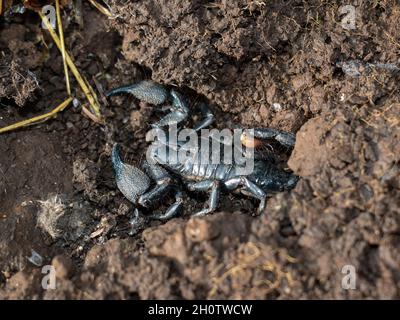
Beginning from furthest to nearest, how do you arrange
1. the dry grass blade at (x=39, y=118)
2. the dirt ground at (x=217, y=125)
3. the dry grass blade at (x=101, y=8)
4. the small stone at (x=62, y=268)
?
1. the dry grass blade at (x=101, y=8)
2. the dry grass blade at (x=39, y=118)
3. the small stone at (x=62, y=268)
4. the dirt ground at (x=217, y=125)

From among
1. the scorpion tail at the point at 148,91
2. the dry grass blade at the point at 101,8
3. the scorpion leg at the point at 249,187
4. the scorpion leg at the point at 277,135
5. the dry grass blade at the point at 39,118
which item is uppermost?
the dry grass blade at the point at 101,8

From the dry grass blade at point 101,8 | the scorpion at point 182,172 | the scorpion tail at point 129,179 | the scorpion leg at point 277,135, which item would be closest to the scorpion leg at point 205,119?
the scorpion at point 182,172

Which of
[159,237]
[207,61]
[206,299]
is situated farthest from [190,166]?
[206,299]

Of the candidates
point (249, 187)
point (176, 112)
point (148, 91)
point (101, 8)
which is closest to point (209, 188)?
point (249, 187)

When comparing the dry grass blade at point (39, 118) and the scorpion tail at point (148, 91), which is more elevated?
the scorpion tail at point (148, 91)

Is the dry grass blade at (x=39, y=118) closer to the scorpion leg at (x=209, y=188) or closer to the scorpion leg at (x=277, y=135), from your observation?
the scorpion leg at (x=209, y=188)

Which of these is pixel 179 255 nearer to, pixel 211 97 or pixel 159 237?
pixel 159 237

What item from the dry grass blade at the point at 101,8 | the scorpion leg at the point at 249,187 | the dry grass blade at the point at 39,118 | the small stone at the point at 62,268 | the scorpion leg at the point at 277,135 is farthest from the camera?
the dry grass blade at the point at 101,8
